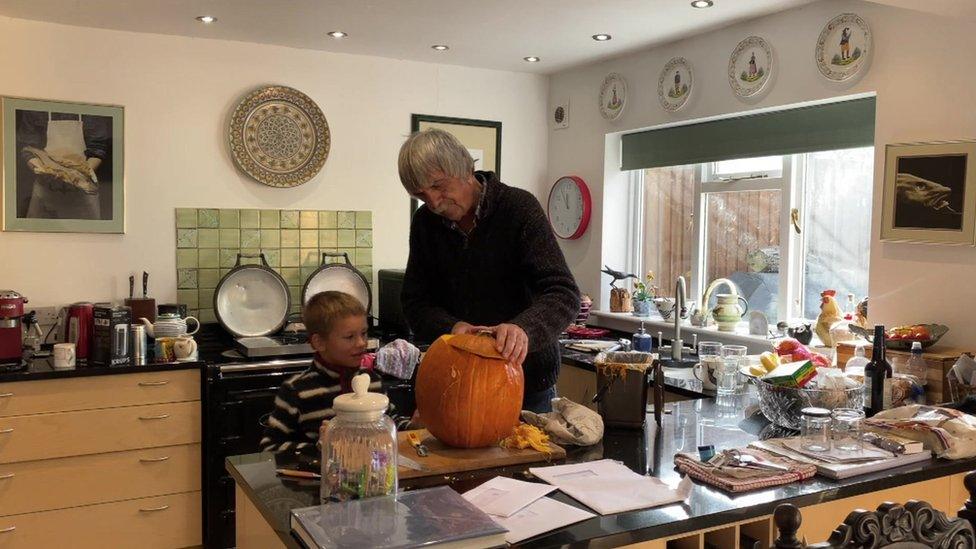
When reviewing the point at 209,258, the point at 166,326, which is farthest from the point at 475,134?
the point at 166,326

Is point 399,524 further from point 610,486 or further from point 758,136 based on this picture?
point 758,136

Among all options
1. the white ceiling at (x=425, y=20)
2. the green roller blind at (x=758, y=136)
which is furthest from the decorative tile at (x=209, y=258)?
the green roller blind at (x=758, y=136)

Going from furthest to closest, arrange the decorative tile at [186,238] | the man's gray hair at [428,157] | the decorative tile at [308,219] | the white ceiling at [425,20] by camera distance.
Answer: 1. the decorative tile at [308,219]
2. the decorative tile at [186,238]
3. the white ceiling at [425,20]
4. the man's gray hair at [428,157]

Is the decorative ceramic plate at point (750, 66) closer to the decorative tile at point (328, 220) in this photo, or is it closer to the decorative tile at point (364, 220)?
the decorative tile at point (364, 220)

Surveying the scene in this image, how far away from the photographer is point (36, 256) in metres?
3.61

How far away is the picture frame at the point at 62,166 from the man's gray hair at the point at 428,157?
7.82 ft

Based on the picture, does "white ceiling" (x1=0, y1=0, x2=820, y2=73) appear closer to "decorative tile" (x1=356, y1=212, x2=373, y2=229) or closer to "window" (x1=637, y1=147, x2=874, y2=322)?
"window" (x1=637, y1=147, x2=874, y2=322)

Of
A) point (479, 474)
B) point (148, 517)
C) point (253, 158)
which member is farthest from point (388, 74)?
point (479, 474)

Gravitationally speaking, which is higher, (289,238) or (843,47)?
(843,47)

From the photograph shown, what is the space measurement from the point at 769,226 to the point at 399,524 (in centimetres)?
297

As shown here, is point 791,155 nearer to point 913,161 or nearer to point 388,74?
point 913,161

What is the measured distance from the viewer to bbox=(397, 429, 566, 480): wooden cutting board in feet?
5.03

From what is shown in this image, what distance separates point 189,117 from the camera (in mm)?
3893

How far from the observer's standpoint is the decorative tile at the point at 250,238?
13.3ft
